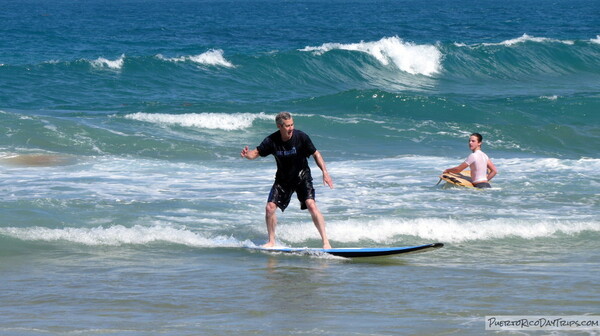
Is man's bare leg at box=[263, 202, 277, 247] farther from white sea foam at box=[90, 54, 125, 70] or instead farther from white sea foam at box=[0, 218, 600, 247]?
white sea foam at box=[90, 54, 125, 70]

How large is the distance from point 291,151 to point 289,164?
157mm

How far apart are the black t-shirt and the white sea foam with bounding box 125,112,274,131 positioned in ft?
36.7

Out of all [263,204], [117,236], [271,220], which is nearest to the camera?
[271,220]

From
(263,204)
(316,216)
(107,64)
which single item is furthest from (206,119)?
(316,216)

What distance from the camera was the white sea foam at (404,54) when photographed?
34.6m

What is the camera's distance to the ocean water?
6.46 meters

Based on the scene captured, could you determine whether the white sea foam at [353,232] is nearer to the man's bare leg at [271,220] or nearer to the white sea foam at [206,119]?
the man's bare leg at [271,220]

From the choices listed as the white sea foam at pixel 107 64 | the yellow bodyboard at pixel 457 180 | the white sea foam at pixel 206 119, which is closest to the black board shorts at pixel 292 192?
the yellow bodyboard at pixel 457 180

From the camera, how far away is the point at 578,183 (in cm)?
1269

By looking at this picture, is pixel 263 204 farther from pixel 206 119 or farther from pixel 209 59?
pixel 209 59

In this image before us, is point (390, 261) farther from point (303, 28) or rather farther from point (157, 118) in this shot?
point (303, 28)

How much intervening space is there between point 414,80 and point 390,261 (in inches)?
983

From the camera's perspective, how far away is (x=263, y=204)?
37.4ft

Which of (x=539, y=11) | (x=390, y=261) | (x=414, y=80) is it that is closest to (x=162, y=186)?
(x=390, y=261)
